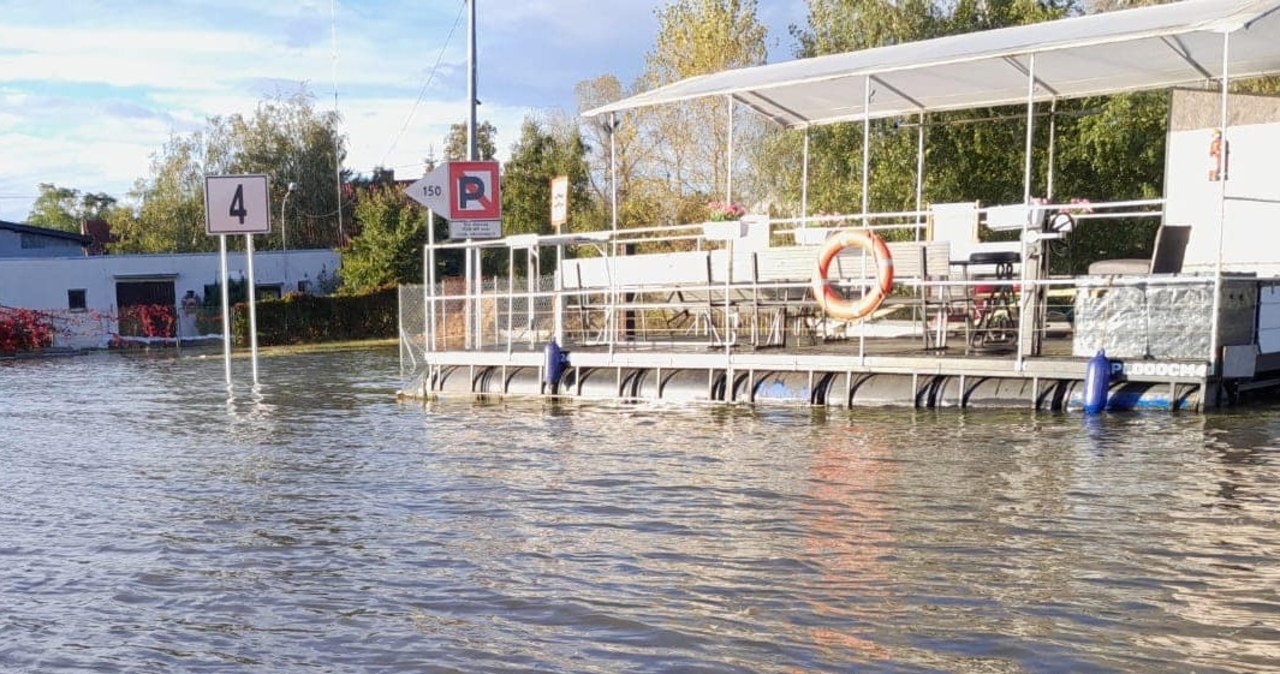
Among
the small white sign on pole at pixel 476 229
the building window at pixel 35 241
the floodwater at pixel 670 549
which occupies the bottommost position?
the floodwater at pixel 670 549

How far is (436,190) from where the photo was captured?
17.4 meters

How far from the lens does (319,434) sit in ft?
43.1

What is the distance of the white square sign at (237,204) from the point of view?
17453mm

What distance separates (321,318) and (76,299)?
11.3 meters

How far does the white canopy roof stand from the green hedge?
2195 centimetres

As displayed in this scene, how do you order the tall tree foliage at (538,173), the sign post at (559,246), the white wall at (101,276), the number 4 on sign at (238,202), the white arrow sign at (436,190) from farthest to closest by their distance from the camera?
the tall tree foliage at (538,173)
the white wall at (101,276)
the number 4 on sign at (238,202)
the white arrow sign at (436,190)
the sign post at (559,246)

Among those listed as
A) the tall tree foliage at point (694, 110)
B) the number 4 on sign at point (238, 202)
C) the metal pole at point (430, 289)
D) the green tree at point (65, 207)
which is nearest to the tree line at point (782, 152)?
the tall tree foliage at point (694, 110)

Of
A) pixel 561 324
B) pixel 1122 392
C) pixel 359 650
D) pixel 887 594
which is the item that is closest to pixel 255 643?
pixel 359 650

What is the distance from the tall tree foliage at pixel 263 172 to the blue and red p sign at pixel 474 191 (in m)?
46.2

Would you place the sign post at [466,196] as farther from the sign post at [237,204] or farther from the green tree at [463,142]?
the green tree at [463,142]

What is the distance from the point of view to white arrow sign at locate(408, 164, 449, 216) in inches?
679

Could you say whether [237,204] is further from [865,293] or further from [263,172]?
[263,172]

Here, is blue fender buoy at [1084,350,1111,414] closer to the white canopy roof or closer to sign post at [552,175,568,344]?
the white canopy roof

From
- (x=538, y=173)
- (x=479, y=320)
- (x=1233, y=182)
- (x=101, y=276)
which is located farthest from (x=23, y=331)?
(x=1233, y=182)
